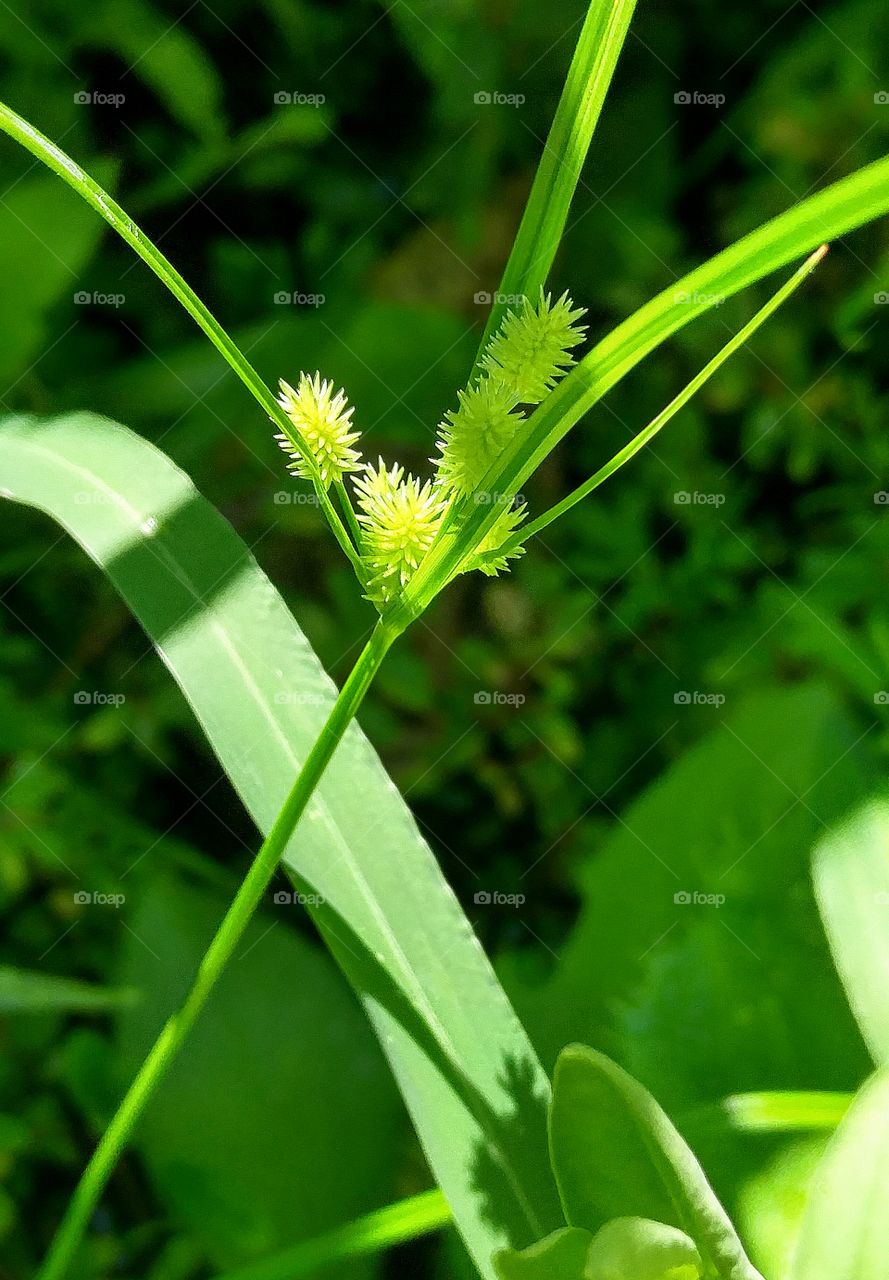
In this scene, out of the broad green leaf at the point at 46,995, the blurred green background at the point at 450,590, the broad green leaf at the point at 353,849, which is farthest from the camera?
the blurred green background at the point at 450,590

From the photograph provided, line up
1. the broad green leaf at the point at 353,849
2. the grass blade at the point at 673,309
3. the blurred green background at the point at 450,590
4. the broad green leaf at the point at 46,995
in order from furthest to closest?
the blurred green background at the point at 450,590, the broad green leaf at the point at 46,995, the broad green leaf at the point at 353,849, the grass blade at the point at 673,309

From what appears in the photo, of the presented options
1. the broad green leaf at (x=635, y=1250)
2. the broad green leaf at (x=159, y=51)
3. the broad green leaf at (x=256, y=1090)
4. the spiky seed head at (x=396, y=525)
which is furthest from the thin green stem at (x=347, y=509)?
the broad green leaf at (x=159, y=51)

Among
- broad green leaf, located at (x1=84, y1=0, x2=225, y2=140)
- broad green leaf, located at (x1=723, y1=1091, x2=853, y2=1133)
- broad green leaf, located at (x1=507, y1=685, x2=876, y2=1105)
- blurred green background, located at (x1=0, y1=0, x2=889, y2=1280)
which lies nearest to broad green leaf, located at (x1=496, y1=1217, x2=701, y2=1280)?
broad green leaf, located at (x1=723, y1=1091, x2=853, y2=1133)

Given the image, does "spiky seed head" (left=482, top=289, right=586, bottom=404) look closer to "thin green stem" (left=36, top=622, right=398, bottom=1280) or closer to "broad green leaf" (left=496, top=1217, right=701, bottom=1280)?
"thin green stem" (left=36, top=622, right=398, bottom=1280)

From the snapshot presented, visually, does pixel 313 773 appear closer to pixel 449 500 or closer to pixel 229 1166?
pixel 449 500

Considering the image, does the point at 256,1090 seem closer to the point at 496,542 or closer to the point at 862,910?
the point at 862,910

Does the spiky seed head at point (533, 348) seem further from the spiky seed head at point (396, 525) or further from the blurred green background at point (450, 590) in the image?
the blurred green background at point (450, 590)

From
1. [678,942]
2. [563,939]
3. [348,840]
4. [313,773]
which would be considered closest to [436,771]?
[563,939]
